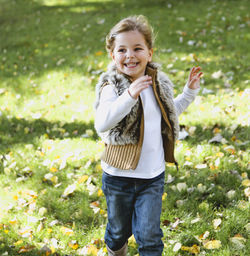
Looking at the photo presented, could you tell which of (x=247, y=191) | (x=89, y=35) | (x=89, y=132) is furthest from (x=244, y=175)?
(x=89, y=35)

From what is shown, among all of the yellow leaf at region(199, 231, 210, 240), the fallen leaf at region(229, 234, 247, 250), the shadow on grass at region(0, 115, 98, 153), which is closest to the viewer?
the fallen leaf at region(229, 234, 247, 250)

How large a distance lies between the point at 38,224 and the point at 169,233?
1120mm

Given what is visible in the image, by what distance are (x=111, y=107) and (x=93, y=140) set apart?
2.21 m

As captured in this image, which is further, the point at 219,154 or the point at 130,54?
the point at 219,154

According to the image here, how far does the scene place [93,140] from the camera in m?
3.72

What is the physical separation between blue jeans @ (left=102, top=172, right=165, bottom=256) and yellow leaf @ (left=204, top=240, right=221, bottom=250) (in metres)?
0.56

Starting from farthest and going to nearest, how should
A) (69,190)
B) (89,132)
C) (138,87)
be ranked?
(89,132) → (69,190) → (138,87)

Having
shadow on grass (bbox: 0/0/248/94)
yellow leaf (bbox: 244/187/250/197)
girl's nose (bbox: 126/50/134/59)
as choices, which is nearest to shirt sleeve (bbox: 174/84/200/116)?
girl's nose (bbox: 126/50/134/59)

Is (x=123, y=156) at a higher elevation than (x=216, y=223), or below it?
higher

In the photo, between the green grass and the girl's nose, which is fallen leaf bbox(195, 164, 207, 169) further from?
the girl's nose

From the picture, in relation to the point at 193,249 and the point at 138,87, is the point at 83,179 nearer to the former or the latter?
the point at 193,249

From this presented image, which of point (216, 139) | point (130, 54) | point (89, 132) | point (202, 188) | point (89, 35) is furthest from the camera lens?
point (89, 35)

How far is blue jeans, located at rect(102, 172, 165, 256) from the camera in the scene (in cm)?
176

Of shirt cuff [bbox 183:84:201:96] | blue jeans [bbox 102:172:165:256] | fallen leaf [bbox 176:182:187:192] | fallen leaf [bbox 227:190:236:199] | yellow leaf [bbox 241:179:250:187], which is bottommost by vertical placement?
fallen leaf [bbox 176:182:187:192]
